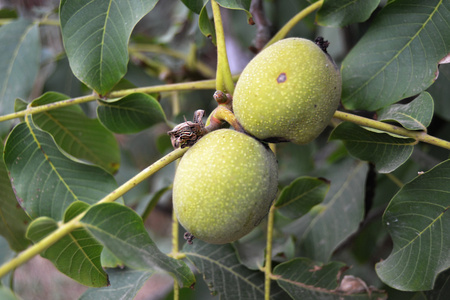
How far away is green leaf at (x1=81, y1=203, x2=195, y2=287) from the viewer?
0.75 m

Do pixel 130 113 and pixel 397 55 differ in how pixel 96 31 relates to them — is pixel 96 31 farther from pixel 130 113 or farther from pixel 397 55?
pixel 397 55

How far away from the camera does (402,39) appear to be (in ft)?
3.30

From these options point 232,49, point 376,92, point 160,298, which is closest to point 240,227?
point 376,92

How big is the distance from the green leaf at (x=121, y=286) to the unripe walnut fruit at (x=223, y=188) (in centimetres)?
25

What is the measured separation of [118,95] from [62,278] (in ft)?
10.2

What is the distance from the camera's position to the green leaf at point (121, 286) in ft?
3.23

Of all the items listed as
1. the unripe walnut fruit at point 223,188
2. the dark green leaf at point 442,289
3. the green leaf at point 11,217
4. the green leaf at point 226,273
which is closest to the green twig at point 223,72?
the unripe walnut fruit at point 223,188

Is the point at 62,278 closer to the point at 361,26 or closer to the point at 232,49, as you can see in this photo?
the point at 232,49

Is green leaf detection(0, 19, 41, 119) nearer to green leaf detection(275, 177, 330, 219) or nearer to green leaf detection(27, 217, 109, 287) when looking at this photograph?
green leaf detection(27, 217, 109, 287)

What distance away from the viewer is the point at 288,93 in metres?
0.82

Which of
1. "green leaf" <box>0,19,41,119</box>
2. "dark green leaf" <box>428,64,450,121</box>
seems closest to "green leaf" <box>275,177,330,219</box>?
"dark green leaf" <box>428,64,450,121</box>

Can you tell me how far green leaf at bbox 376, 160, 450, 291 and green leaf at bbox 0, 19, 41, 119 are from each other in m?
1.05

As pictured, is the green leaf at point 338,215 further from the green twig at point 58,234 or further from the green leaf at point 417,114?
the green twig at point 58,234

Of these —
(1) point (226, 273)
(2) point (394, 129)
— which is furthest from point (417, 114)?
(1) point (226, 273)
